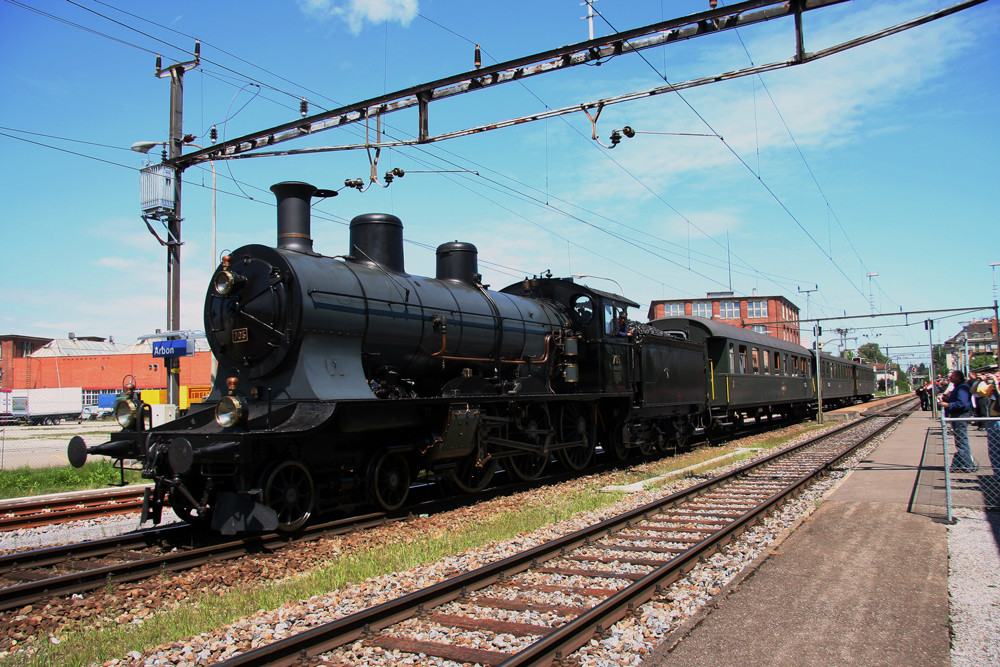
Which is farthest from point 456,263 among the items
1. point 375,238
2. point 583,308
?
point 583,308

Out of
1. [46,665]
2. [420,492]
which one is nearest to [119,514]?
[420,492]

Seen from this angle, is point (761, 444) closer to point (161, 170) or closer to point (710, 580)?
point (710, 580)

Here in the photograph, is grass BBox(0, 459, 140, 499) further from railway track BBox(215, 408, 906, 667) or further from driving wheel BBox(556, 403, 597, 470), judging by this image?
railway track BBox(215, 408, 906, 667)

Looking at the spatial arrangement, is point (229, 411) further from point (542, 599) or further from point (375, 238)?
point (542, 599)

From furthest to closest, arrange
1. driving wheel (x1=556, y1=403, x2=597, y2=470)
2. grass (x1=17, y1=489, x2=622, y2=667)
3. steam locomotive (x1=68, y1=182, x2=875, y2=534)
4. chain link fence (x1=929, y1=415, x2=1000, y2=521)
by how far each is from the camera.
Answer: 1. driving wheel (x1=556, y1=403, x2=597, y2=470)
2. chain link fence (x1=929, y1=415, x2=1000, y2=521)
3. steam locomotive (x1=68, y1=182, x2=875, y2=534)
4. grass (x1=17, y1=489, x2=622, y2=667)

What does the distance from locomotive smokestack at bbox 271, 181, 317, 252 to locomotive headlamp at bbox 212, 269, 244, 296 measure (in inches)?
A: 30.9

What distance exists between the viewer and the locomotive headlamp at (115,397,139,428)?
828 cm

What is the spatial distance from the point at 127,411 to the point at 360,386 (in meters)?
2.83

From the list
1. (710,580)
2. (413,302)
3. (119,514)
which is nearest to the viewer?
(710,580)

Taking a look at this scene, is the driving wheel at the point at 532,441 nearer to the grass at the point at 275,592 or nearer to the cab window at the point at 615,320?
the grass at the point at 275,592

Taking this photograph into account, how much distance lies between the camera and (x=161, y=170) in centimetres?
1344

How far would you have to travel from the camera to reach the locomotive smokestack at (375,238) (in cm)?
983

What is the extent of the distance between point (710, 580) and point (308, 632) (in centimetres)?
343

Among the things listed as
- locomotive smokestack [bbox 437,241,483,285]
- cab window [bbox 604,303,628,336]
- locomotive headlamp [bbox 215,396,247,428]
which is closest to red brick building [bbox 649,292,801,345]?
cab window [bbox 604,303,628,336]
